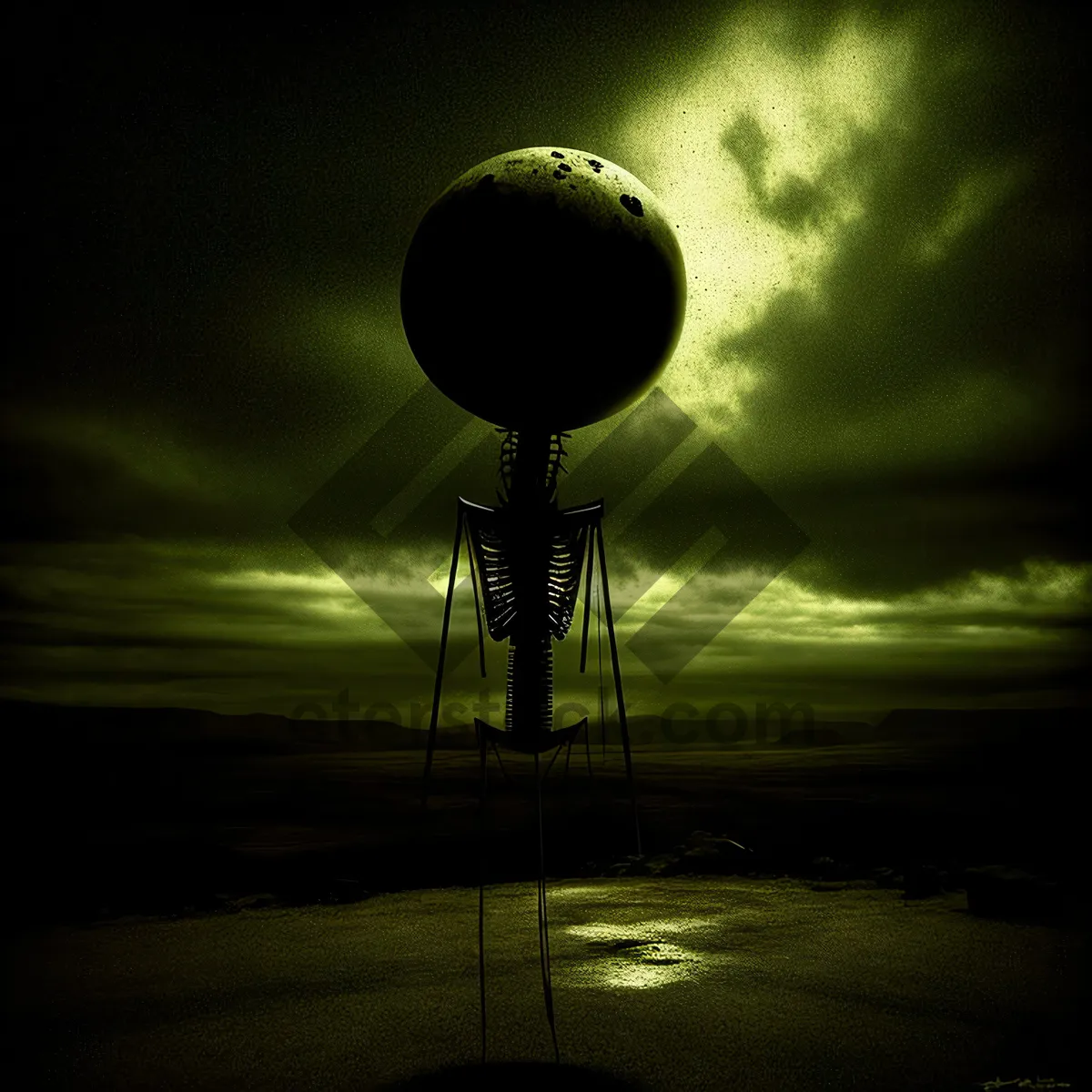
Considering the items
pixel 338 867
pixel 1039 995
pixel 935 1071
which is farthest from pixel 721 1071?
pixel 338 867

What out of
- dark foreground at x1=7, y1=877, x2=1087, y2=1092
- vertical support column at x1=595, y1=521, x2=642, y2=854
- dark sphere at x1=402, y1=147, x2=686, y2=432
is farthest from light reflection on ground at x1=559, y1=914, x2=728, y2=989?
dark sphere at x1=402, y1=147, x2=686, y2=432

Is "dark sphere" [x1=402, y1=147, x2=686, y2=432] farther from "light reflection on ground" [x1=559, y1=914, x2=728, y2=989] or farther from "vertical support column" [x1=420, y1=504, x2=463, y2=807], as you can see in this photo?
"light reflection on ground" [x1=559, y1=914, x2=728, y2=989]

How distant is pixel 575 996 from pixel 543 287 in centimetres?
537

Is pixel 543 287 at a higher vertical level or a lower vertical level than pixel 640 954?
higher

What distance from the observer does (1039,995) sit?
7523mm

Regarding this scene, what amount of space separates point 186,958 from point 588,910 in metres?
4.10

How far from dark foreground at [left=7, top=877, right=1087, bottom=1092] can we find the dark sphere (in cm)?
421

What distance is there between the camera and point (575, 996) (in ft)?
23.9

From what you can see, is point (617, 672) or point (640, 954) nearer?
point (617, 672)

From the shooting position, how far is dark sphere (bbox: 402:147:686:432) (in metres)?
5.13

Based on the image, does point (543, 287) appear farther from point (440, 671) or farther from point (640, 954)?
point (640, 954)

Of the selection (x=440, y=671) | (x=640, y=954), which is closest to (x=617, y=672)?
(x=440, y=671)

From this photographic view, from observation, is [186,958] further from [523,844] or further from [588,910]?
[523,844]

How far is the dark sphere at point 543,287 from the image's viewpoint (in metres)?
5.13
